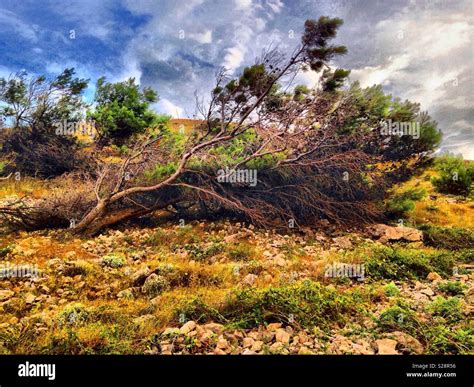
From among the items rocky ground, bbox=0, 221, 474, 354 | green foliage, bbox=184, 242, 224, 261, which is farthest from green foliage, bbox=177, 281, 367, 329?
green foliage, bbox=184, 242, 224, 261

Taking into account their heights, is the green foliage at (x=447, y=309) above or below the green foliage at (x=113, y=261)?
below

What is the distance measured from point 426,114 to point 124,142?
9818mm

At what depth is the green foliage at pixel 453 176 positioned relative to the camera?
8.93m

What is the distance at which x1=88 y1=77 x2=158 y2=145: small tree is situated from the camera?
40.0 ft

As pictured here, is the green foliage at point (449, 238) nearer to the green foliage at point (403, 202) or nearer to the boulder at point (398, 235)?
the boulder at point (398, 235)

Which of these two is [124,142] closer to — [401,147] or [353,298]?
[401,147]

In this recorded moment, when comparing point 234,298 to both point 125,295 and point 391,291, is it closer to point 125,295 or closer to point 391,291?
point 125,295
